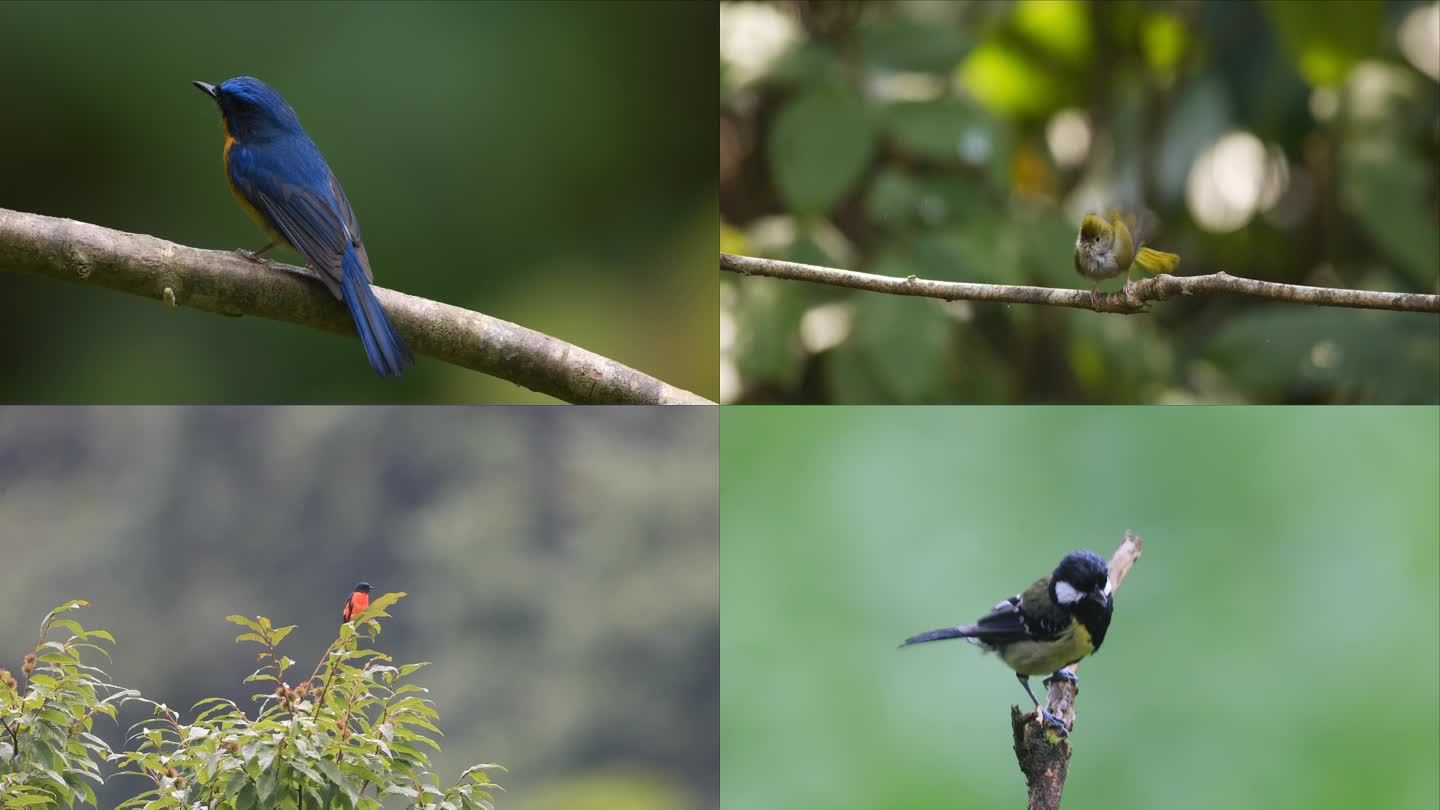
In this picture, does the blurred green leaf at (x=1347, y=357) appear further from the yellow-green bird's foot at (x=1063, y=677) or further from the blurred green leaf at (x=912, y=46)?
the yellow-green bird's foot at (x=1063, y=677)

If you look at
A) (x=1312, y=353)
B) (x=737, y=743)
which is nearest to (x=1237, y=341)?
(x=1312, y=353)

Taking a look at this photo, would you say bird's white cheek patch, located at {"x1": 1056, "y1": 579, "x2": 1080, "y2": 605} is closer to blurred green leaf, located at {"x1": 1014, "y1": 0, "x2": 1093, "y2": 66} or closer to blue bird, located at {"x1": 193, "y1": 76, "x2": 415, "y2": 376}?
blue bird, located at {"x1": 193, "y1": 76, "x2": 415, "y2": 376}

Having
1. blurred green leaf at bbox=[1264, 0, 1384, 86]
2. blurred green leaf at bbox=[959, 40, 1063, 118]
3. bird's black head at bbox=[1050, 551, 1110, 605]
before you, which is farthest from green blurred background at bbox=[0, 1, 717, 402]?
blurred green leaf at bbox=[1264, 0, 1384, 86]

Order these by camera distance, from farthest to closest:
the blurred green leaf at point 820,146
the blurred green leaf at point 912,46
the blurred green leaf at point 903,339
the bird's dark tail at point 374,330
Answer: the blurred green leaf at point 912,46 < the blurred green leaf at point 820,146 < the blurred green leaf at point 903,339 < the bird's dark tail at point 374,330

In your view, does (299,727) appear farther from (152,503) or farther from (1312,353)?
(1312,353)

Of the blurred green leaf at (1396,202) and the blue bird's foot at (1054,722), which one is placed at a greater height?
the blurred green leaf at (1396,202)

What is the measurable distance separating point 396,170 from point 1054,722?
41.5 inches

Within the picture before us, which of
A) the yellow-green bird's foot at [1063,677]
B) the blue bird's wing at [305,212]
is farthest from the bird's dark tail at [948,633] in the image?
the blue bird's wing at [305,212]

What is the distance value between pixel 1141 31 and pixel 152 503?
6.79 feet

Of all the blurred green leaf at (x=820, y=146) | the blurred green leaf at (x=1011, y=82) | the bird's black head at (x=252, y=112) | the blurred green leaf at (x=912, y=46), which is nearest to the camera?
the bird's black head at (x=252, y=112)

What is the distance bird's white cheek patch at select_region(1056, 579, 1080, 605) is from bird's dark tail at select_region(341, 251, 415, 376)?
783 mm

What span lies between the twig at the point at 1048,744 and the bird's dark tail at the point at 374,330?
2.72 feet

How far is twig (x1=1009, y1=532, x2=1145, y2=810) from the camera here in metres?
1.55

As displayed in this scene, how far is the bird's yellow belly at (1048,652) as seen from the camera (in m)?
1.51
